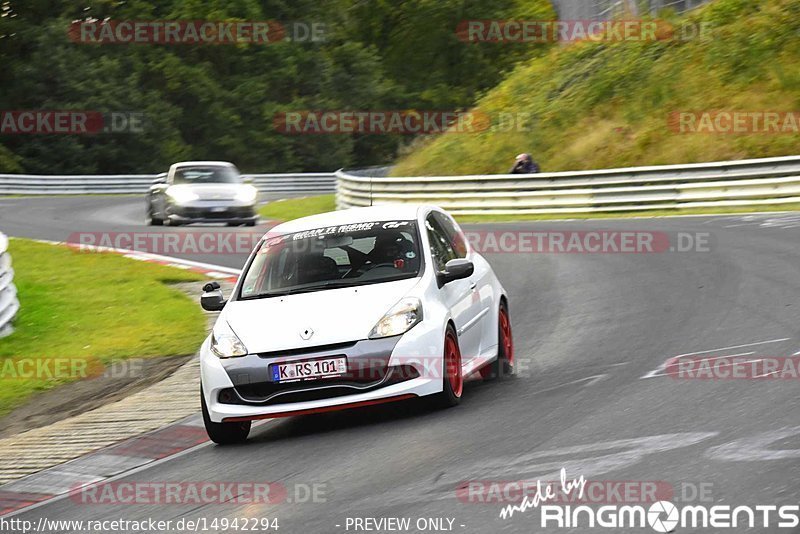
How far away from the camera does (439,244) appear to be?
33.4 feet

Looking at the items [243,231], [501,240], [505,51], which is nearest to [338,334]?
[501,240]

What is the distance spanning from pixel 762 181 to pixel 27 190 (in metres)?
32.9

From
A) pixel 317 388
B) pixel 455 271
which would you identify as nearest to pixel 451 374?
pixel 455 271

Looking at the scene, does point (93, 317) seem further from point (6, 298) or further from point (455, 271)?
point (455, 271)

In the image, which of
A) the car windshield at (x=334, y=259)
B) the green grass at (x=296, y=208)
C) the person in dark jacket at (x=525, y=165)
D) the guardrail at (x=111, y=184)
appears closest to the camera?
the car windshield at (x=334, y=259)

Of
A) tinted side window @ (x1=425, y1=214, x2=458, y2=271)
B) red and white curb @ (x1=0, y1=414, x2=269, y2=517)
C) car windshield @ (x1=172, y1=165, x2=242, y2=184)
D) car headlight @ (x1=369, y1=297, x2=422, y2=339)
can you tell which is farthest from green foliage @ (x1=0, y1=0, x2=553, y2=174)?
car headlight @ (x1=369, y1=297, x2=422, y2=339)

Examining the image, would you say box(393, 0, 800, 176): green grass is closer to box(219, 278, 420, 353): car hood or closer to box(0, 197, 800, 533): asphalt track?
box(0, 197, 800, 533): asphalt track

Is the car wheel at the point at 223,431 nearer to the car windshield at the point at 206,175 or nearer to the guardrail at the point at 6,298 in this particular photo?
the guardrail at the point at 6,298

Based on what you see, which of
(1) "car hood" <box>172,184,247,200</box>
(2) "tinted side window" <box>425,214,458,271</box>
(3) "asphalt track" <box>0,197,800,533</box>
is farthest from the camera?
(1) "car hood" <box>172,184,247,200</box>

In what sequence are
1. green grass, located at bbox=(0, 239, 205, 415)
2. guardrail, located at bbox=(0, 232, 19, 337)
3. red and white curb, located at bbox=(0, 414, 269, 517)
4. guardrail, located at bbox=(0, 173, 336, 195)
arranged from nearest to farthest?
red and white curb, located at bbox=(0, 414, 269, 517)
green grass, located at bbox=(0, 239, 205, 415)
guardrail, located at bbox=(0, 232, 19, 337)
guardrail, located at bbox=(0, 173, 336, 195)

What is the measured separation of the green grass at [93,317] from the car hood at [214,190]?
6070 millimetres

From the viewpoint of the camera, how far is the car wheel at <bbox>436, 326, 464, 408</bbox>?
8.92 meters

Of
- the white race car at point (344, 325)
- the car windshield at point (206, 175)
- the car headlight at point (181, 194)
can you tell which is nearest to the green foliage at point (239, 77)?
the car windshield at point (206, 175)

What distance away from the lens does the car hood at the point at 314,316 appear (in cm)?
865
